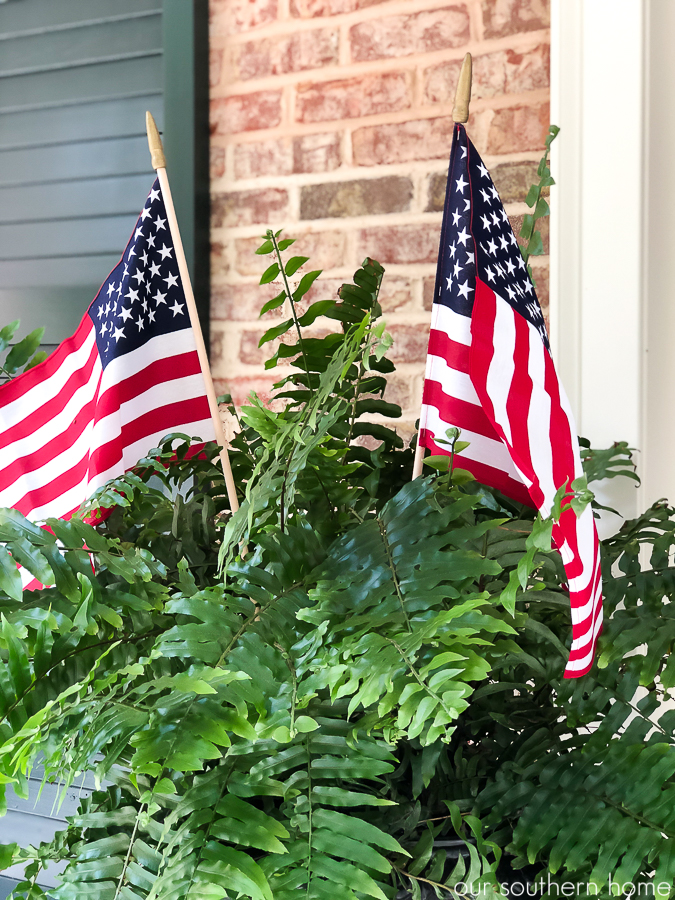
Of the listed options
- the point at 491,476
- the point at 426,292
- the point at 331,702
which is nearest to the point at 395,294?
the point at 426,292

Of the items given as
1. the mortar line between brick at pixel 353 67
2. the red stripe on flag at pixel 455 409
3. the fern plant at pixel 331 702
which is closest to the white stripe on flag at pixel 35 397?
the fern plant at pixel 331 702

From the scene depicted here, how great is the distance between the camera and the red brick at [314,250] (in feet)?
4.79

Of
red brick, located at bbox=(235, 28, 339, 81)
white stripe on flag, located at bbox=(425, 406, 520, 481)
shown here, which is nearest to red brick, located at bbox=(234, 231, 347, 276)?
red brick, located at bbox=(235, 28, 339, 81)

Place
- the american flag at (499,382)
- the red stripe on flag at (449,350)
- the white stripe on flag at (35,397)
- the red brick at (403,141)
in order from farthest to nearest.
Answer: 1. the red brick at (403,141)
2. the white stripe on flag at (35,397)
3. the red stripe on flag at (449,350)
4. the american flag at (499,382)

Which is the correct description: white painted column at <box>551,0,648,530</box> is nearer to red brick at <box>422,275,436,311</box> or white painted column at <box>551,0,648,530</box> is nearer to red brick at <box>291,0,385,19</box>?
red brick at <box>422,275,436,311</box>

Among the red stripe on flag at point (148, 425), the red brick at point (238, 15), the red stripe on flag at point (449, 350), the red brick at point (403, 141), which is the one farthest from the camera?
the red brick at point (238, 15)

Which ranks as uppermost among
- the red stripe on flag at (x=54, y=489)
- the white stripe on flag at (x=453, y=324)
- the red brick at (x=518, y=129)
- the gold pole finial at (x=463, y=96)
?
the red brick at (x=518, y=129)

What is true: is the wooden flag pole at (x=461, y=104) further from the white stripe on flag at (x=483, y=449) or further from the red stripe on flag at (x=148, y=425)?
the red stripe on flag at (x=148, y=425)

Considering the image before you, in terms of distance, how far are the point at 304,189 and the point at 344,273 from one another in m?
0.20

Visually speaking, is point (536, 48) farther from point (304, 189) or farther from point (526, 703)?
point (526, 703)

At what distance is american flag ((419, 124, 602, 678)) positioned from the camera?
0.62 m

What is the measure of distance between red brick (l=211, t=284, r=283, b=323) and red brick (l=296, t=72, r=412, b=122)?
13.6 inches

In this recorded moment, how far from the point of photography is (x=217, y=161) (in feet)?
5.10

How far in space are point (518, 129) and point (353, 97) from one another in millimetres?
335
